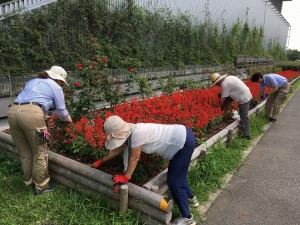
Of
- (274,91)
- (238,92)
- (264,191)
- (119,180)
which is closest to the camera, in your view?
(119,180)

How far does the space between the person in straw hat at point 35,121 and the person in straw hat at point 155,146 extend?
41.6 inches

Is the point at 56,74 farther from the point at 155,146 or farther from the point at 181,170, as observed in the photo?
the point at 181,170

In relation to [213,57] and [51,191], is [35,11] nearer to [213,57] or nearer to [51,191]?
[51,191]

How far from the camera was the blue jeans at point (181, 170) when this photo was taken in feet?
9.95

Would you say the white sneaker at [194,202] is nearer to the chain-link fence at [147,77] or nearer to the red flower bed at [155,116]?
the red flower bed at [155,116]

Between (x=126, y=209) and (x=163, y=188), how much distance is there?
1.98 ft

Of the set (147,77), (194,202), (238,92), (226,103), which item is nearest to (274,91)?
(226,103)

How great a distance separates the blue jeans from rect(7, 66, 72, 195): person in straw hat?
167 cm

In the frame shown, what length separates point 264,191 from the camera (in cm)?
417

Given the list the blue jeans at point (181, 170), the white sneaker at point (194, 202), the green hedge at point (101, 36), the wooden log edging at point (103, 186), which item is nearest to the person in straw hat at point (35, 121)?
the wooden log edging at point (103, 186)

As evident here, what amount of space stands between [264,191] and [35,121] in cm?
354

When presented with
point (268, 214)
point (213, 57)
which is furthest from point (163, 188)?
point (213, 57)

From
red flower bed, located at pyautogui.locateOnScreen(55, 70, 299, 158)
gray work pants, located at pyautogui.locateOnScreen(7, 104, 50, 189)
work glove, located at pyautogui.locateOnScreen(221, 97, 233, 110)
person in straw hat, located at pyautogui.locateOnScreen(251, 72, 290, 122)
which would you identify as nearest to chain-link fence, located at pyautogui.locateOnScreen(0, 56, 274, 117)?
red flower bed, located at pyautogui.locateOnScreen(55, 70, 299, 158)

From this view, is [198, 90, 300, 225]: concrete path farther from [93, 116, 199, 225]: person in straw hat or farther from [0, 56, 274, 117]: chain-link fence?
[0, 56, 274, 117]: chain-link fence
